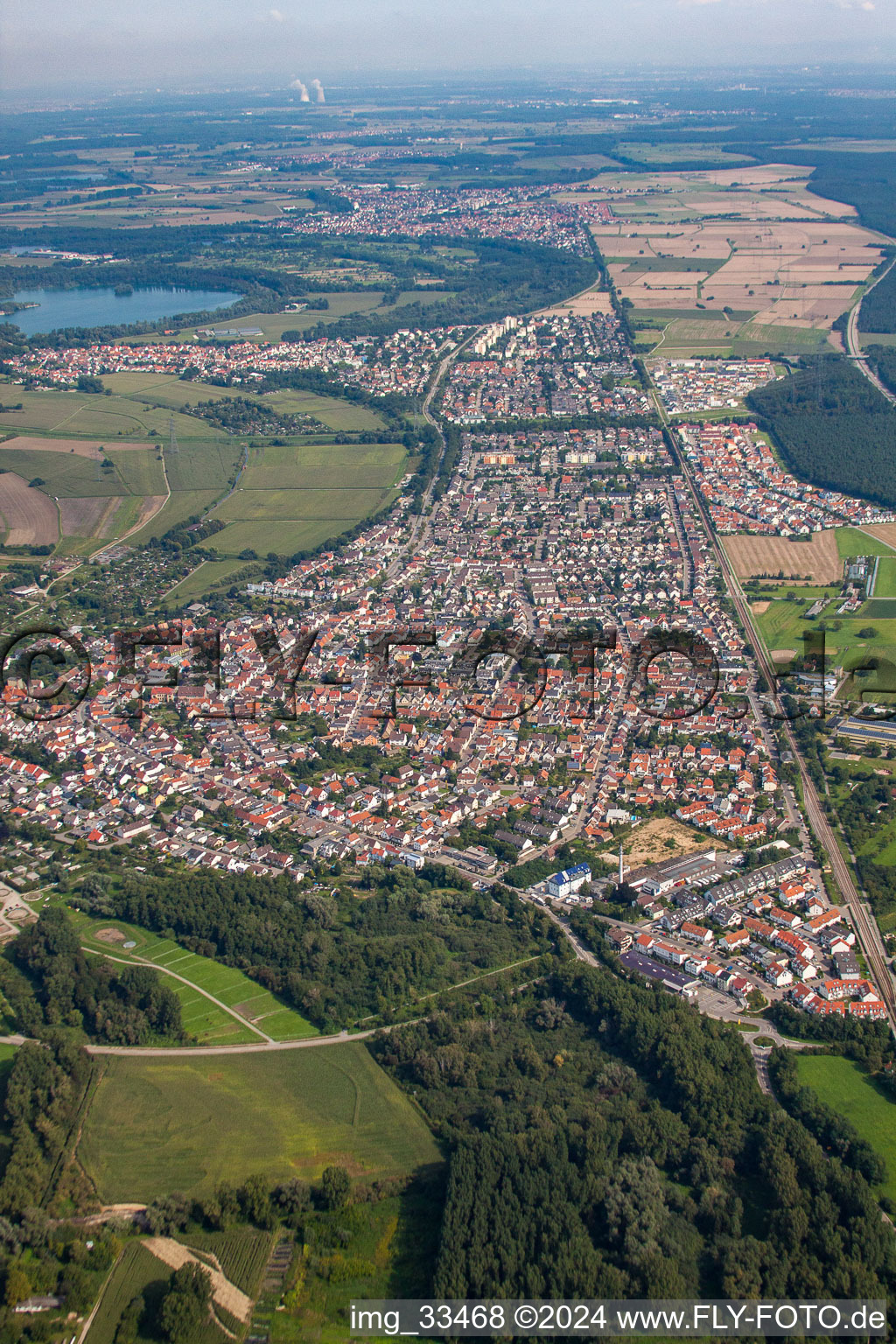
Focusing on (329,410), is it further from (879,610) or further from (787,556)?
(879,610)

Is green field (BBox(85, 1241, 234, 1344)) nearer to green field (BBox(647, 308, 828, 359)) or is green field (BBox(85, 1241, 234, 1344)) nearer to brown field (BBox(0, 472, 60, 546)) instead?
brown field (BBox(0, 472, 60, 546))

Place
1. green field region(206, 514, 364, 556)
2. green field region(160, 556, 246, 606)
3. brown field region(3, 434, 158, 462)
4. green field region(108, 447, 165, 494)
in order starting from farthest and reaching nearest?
1. brown field region(3, 434, 158, 462)
2. green field region(108, 447, 165, 494)
3. green field region(206, 514, 364, 556)
4. green field region(160, 556, 246, 606)

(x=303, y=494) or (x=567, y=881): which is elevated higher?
(x=303, y=494)

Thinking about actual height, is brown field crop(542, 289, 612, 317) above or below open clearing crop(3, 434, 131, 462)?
above

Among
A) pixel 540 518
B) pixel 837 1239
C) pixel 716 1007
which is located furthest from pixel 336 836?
pixel 540 518

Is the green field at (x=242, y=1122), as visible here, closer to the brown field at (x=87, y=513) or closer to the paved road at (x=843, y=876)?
the paved road at (x=843, y=876)

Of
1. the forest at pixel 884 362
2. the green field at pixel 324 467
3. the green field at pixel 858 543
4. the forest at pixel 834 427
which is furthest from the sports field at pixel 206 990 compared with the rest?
the forest at pixel 884 362

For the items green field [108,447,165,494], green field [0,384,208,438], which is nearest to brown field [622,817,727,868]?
green field [108,447,165,494]

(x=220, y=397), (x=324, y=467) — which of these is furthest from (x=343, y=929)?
(x=220, y=397)
